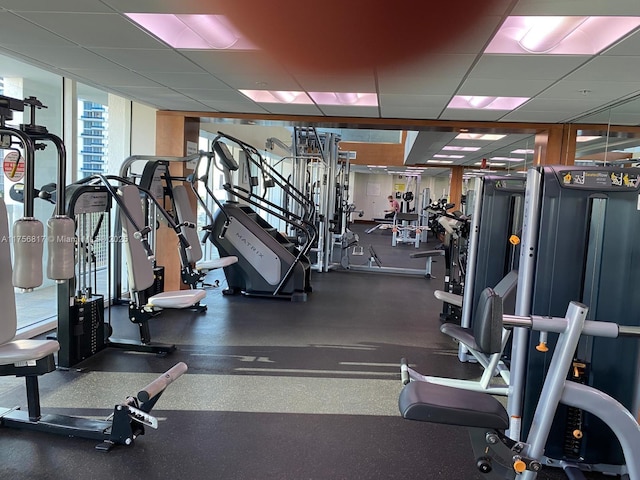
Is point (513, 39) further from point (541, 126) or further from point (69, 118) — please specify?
point (69, 118)

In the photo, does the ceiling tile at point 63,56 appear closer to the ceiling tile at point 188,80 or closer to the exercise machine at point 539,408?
the ceiling tile at point 188,80

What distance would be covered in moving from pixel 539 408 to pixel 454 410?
39 centimetres

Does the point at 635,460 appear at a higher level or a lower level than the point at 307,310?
higher

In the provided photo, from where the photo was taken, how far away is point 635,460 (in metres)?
1.87

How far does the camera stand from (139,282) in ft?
12.6

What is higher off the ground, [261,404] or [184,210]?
[184,210]

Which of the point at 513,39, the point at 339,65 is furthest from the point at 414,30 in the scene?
the point at 339,65

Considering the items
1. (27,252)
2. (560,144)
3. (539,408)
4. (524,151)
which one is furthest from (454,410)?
(524,151)

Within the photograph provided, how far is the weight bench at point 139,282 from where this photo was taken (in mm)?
3779

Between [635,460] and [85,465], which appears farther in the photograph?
[85,465]

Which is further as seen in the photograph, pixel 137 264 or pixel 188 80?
pixel 188 80

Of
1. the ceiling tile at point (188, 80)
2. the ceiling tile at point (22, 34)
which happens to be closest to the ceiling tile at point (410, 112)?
the ceiling tile at point (188, 80)

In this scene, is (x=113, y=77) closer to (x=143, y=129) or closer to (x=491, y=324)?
(x=143, y=129)

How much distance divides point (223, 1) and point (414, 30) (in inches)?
41.9
